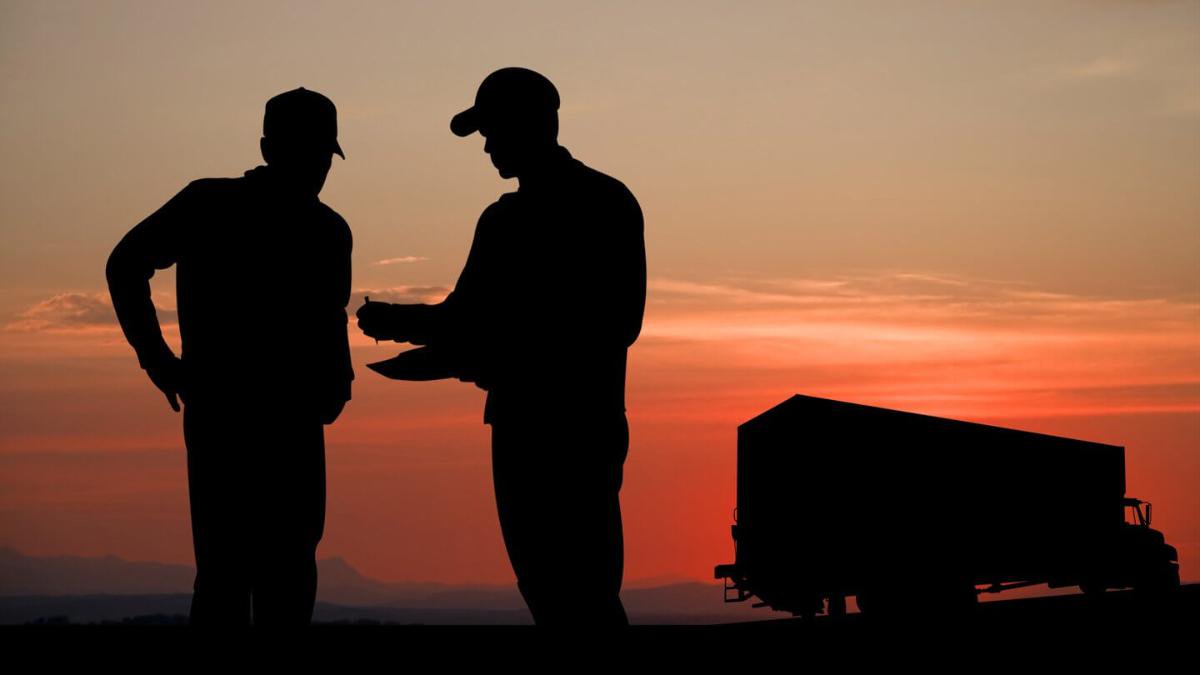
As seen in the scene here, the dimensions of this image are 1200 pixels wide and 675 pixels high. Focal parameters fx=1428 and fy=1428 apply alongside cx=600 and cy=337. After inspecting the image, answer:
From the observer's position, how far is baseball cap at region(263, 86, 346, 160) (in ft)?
17.9

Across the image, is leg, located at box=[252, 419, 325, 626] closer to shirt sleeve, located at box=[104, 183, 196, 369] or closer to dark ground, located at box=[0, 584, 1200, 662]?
dark ground, located at box=[0, 584, 1200, 662]

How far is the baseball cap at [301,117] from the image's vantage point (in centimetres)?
544

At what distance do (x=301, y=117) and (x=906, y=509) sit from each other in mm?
17447

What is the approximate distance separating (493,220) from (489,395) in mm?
603

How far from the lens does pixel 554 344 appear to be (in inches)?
186

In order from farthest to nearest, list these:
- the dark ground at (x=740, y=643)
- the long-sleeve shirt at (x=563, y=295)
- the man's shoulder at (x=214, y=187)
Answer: the man's shoulder at (x=214, y=187) → the dark ground at (x=740, y=643) → the long-sleeve shirt at (x=563, y=295)

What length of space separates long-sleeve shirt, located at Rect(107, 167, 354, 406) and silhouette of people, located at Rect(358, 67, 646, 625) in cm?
86

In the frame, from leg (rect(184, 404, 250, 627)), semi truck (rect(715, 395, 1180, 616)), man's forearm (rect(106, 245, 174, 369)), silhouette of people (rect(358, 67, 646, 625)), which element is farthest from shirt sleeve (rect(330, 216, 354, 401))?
semi truck (rect(715, 395, 1180, 616))

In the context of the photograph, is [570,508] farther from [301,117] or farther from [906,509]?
[906,509]

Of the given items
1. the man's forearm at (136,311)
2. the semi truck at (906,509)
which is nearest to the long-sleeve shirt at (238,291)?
the man's forearm at (136,311)

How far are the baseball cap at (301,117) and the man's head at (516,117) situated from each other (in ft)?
2.75

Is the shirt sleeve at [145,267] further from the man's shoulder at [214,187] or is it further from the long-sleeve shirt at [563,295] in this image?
the long-sleeve shirt at [563,295]

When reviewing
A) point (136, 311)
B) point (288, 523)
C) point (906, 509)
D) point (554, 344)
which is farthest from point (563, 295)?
point (906, 509)

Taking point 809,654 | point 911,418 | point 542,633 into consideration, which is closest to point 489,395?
point 542,633
